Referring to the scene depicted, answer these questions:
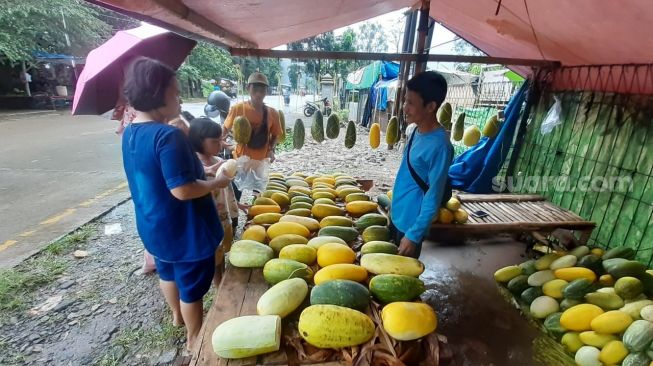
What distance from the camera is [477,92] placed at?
7.79 meters

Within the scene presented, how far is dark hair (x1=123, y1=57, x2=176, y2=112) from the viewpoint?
1.66m

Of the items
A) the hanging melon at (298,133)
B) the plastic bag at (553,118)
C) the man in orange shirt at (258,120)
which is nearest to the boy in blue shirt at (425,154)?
the hanging melon at (298,133)

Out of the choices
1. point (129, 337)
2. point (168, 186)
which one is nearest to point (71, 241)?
point (129, 337)

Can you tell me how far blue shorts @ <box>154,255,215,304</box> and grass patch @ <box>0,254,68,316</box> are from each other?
1.91 meters

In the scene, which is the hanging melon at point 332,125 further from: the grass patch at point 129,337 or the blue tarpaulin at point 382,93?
the blue tarpaulin at point 382,93

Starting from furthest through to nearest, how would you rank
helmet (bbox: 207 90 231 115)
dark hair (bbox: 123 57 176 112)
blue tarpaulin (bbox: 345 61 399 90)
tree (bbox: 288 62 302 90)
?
1. blue tarpaulin (bbox: 345 61 399 90)
2. tree (bbox: 288 62 302 90)
3. helmet (bbox: 207 90 231 115)
4. dark hair (bbox: 123 57 176 112)

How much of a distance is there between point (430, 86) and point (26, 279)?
4079 mm

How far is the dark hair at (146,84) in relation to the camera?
1.66 metres

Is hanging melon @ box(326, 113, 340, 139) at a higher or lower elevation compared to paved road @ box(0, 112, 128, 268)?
higher

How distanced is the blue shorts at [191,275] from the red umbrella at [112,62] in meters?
1.47

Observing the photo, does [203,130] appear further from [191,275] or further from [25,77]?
[25,77]

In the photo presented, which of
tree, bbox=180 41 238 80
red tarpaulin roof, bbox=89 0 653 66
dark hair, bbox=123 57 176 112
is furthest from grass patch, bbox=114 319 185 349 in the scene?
tree, bbox=180 41 238 80

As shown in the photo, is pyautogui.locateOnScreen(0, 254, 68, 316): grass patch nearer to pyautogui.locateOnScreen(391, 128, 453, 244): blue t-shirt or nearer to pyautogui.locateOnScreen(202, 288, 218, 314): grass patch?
pyautogui.locateOnScreen(202, 288, 218, 314): grass patch

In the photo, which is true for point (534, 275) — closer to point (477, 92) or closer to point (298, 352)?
point (298, 352)
